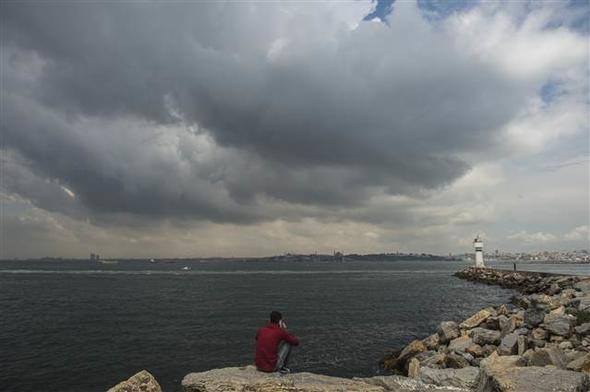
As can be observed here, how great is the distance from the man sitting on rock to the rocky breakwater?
4.16 m

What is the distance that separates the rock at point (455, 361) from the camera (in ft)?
65.6

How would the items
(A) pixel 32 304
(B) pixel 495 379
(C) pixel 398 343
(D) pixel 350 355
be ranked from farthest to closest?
(A) pixel 32 304
(C) pixel 398 343
(D) pixel 350 355
(B) pixel 495 379

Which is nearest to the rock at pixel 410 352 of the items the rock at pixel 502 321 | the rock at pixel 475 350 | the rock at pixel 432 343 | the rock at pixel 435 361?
the rock at pixel 432 343

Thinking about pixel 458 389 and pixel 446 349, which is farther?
pixel 446 349

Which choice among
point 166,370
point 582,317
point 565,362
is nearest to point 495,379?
point 565,362

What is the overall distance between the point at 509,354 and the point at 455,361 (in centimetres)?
212

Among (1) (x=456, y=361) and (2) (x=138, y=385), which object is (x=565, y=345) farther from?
(2) (x=138, y=385)

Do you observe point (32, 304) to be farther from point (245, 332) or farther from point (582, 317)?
point (582, 317)

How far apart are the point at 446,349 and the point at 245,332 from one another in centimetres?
1766

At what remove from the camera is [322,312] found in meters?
48.1

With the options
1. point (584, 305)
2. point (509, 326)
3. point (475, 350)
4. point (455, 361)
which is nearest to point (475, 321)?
point (509, 326)

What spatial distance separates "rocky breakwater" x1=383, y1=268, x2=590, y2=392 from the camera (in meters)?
9.86

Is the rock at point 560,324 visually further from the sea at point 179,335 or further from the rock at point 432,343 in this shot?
the sea at point 179,335

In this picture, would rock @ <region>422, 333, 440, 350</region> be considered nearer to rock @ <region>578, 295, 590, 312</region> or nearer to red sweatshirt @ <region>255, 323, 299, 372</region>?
rock @ <region>578, 295, 590, 312</region>
